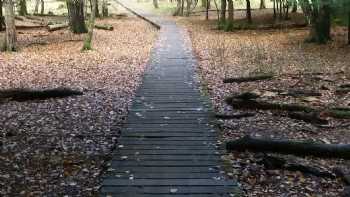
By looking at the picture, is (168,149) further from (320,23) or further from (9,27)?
(320,23)

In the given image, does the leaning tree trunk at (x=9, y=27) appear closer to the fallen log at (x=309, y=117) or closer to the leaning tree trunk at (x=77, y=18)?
the leaning tree trunk at (x=77, y=18)

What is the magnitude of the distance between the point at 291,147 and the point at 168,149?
2050 mm

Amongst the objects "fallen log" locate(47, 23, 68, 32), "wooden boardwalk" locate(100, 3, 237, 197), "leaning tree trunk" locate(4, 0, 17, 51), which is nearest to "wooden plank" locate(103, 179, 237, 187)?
"wooden boardwalk" locate(100, 3, 237, 197)

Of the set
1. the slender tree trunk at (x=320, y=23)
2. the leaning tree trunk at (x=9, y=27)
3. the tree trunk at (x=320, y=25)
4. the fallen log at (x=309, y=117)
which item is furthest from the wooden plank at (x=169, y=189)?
the tree trunk at (x=320, y=25)

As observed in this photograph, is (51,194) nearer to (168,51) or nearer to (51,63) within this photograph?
(51,63)

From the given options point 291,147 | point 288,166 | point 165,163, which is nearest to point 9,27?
point 165,163

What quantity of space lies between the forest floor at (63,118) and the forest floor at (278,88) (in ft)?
A: 7.41

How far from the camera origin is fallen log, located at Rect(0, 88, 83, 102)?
13.2 meters

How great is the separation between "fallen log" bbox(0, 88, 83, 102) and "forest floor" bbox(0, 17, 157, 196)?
0.32m

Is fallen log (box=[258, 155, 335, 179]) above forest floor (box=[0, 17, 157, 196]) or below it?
below

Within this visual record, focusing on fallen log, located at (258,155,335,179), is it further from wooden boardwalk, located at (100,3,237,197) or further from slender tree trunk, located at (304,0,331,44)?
slender tree trunk, located at (304,0,331,44)

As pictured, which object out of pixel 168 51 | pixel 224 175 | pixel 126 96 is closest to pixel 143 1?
pixel 168 51

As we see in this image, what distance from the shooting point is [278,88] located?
13.8m

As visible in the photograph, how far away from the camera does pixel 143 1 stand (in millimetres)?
74062
